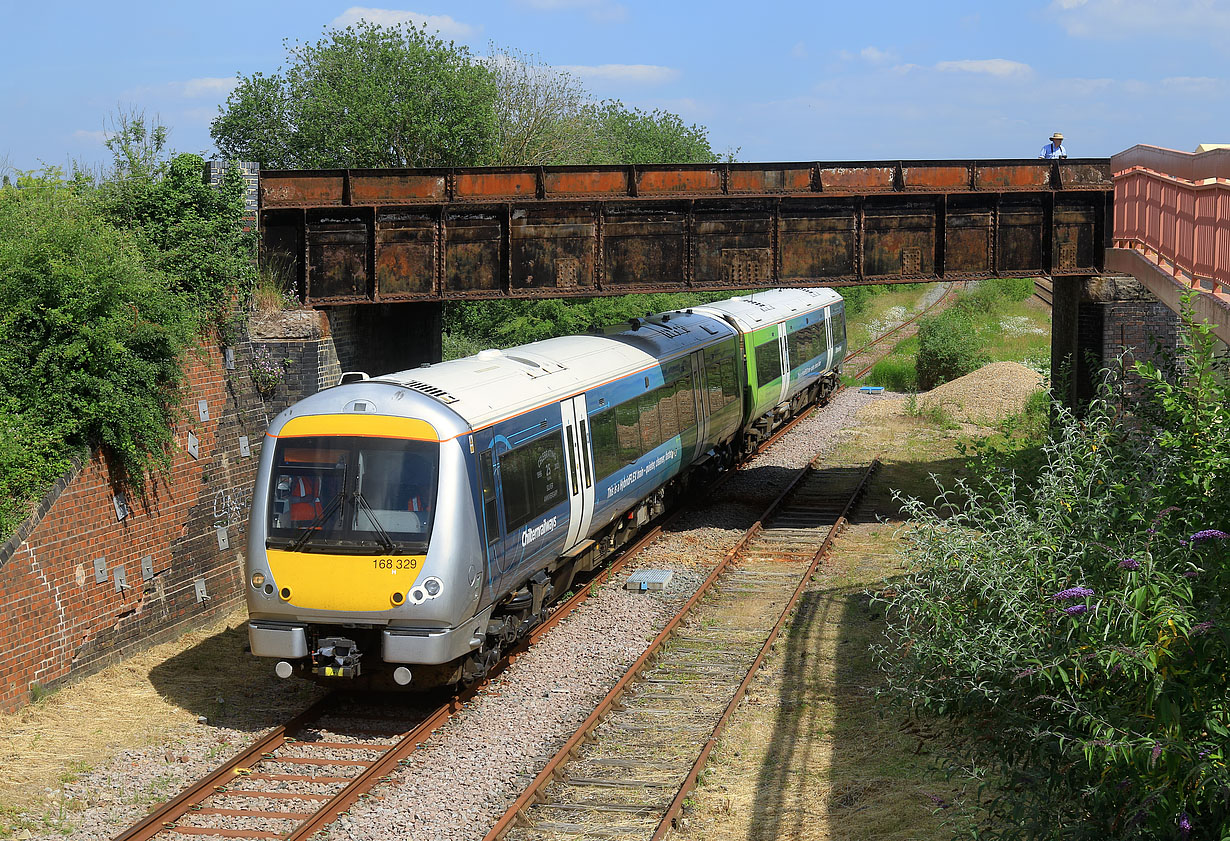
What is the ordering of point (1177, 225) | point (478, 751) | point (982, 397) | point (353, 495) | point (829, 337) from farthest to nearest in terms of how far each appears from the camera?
point (829, 337), point (982, 397), point (1177, 225), point (353, 495), point (478, 751)

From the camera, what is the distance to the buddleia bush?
5734mm

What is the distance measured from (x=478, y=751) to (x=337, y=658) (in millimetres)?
1459

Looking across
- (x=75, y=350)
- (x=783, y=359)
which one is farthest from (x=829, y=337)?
(x=75, y=350)

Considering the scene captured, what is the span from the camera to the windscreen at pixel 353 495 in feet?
31.8

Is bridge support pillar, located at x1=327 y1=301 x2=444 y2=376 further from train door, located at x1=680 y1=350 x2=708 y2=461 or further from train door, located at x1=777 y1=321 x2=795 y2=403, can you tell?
train door, located at x1=777 y1=321 x2=795 y2=403

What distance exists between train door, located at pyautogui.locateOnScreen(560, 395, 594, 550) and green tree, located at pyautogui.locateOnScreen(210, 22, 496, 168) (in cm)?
2533

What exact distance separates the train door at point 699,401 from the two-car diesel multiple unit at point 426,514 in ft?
14.6

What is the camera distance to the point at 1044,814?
21.0 ft

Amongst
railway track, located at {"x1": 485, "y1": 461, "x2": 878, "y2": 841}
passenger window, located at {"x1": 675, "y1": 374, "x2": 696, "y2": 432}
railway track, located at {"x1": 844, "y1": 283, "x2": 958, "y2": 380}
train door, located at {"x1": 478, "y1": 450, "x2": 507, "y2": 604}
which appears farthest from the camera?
railway track, located at {"x1": 844, "y1": 283, "x2": 958, "y2": 380}

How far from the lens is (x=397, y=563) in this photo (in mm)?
9570

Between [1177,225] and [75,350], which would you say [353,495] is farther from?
[1177,225]

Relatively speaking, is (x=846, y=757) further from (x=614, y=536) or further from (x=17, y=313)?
(x=17, y=313)

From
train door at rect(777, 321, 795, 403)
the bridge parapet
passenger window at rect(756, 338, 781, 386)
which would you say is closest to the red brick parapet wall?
passenger window at rect(756, 338, 781, 386)

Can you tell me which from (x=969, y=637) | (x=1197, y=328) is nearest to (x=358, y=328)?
(x=969, y=637)
